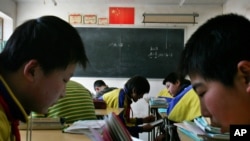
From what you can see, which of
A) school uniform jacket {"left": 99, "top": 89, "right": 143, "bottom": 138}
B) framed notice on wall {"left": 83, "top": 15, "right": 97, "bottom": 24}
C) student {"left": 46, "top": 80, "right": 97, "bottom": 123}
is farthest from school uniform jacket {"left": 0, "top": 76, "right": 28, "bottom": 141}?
framed notice on wall {"left": 83, "top": 15, "right": 97, "bottom": 24}

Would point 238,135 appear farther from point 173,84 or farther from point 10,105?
point 173,84

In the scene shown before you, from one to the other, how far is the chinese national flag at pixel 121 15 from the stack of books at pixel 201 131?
4.69 meters

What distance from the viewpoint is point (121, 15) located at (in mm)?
6320

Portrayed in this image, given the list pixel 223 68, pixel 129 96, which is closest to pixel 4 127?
pixel 223 68

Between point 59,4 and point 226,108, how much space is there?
5.96m

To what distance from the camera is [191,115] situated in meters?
2.25

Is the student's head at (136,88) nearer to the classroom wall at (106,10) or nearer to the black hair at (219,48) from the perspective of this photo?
the black hair at (219,48)

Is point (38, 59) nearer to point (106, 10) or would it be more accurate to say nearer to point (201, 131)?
point (201, 131)

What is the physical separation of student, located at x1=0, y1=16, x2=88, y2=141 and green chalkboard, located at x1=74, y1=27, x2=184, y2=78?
17.3 feet

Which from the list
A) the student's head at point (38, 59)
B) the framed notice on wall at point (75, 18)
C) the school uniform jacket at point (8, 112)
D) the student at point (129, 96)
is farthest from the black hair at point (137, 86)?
the framed notice on wall at point (75, 18)

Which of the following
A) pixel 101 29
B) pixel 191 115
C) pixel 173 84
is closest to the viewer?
pixel 191 115

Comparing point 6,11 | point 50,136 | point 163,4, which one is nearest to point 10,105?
point 50,136

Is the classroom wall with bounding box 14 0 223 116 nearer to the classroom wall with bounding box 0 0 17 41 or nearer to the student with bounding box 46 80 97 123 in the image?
the classroom wall with bounding box 0 0 17 41

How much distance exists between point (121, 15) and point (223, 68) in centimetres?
→ 570
